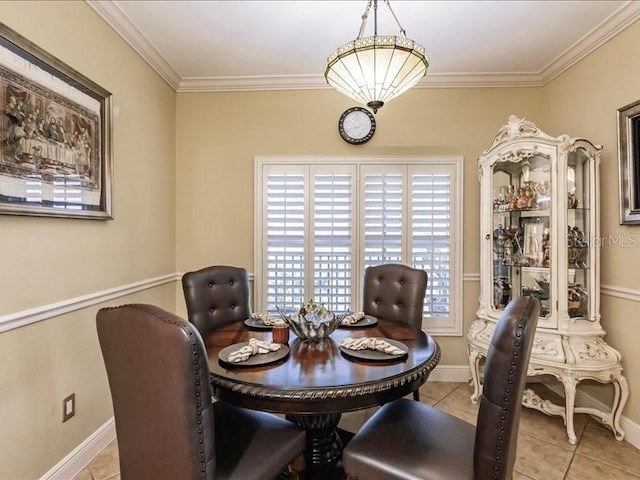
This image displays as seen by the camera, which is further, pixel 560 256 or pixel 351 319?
pixel 560 256

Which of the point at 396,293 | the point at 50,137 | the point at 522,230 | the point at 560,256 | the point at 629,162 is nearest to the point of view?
the point at 50,137

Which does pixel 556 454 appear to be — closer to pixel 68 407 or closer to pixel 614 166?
pixel 614 166

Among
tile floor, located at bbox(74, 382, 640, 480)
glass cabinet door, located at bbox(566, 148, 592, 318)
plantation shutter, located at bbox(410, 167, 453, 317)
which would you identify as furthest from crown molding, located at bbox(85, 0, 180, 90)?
glass cabinet door, located at bbox(566, 148, 592, 318)

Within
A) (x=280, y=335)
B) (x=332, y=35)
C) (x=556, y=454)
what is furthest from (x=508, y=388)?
(x=332, y=35)

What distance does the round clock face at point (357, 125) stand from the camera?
3080 millimetres

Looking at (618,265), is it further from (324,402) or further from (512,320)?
(324,402)

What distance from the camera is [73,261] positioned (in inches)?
75.7

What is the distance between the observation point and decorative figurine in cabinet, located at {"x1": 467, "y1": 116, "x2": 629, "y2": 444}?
224 centimetres

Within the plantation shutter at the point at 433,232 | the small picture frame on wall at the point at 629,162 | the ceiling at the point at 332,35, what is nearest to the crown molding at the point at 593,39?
the ceiling at the point at 332,35

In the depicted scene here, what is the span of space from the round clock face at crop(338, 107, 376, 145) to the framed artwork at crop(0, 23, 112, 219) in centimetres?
182

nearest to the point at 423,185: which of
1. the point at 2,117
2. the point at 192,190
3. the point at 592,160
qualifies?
the point at 592,160

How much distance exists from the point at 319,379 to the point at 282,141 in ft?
7.79

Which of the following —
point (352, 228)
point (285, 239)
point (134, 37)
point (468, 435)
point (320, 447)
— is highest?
point (134, 37)

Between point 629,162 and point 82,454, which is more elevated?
point 629,162
